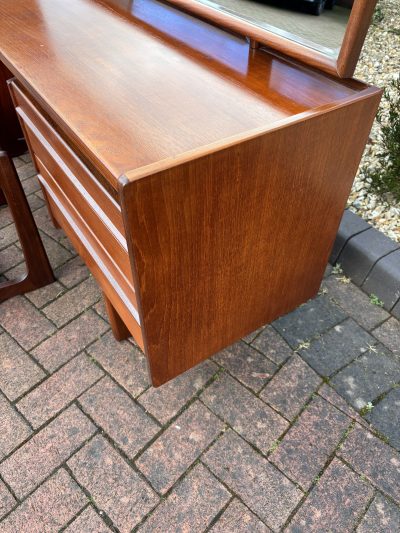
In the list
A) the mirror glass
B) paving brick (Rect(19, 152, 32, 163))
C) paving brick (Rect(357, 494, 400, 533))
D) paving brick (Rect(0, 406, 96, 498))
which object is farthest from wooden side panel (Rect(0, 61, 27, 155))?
paving brick (Rect(357, 494, 400, 533))

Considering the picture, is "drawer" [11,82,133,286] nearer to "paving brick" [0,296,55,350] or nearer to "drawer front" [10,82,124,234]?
"drawer front" [10,82,124,234]

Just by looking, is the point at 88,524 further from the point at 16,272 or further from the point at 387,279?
the point at 387,279

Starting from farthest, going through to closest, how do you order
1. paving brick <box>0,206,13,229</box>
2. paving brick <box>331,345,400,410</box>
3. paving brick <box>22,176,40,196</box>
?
paving brick <box>22,176,40,196</box>
paving brick <box>0,206,13,229</box>
paving brick <box>331,345,400,410</box>

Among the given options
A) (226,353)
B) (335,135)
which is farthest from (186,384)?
(335,135)

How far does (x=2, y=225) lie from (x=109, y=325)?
1.00 meters

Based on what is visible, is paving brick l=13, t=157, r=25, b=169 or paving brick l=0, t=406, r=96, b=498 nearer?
paving brick l=0, t=406, r=96, b=498

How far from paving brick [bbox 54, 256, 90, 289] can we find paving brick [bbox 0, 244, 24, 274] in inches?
9.4

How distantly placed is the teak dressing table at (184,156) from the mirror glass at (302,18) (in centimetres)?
9

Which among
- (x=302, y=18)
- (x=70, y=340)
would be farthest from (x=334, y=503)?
(x=302, y=18)

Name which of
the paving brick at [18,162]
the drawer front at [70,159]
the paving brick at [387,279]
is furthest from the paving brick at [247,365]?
the paving brick at [18,162]

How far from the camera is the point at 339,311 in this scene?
6.49ft

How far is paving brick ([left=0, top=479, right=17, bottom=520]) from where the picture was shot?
1.43 meters

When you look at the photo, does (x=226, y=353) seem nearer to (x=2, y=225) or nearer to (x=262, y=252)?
(x=262, y=252)

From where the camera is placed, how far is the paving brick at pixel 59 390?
1.66 m
